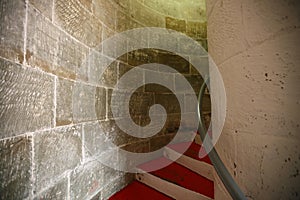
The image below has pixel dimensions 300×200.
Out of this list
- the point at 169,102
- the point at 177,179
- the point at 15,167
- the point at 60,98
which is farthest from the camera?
the point at 169,102

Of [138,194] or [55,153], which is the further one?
[138,194]

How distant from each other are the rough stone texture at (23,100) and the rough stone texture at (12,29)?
0.18ft

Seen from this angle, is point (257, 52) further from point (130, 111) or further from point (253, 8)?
point (130, 111)

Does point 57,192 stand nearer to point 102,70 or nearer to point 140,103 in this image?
point 102,70

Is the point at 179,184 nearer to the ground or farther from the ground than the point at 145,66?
nearer to the ground

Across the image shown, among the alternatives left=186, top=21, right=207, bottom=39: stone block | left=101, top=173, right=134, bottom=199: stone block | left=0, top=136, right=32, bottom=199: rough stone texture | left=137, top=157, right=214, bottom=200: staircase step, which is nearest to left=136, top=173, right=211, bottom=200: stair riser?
left=137, top=157, right=214, bottom=200: staircase step

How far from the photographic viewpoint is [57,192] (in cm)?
119

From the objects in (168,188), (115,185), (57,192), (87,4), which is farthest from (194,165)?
(87,4)

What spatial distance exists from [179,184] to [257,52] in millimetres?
1404

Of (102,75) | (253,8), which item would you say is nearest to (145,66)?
(102,75)

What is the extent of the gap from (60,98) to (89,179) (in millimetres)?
738

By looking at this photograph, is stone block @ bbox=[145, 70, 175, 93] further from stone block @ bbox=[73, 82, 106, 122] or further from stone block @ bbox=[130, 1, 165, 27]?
stone block @ bbox=[73, 82, 106, 122]

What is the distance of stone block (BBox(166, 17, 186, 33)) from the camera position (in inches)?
117

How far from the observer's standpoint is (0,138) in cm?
82
